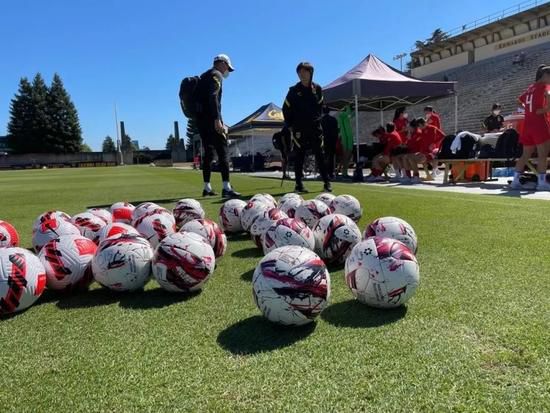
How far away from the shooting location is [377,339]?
103 inches

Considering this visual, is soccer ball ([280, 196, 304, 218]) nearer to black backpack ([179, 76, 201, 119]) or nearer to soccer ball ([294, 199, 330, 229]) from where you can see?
soccer ball ([294, 199, 330, 229])

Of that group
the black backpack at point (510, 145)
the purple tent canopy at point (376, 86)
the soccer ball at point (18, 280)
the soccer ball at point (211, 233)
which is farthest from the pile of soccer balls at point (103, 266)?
the purple tent canopy at point (376, 86)

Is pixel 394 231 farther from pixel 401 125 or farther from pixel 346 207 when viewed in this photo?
pixel 401 125

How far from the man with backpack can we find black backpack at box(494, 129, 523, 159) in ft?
24.6

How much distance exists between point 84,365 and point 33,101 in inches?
3983

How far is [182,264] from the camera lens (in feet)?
11.7

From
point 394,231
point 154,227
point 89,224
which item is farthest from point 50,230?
point 394,231

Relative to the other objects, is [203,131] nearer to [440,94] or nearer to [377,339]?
[377,339]

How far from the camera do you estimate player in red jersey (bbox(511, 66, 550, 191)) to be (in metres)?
9.62

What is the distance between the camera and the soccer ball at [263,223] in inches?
188

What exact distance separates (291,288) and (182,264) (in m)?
1.11

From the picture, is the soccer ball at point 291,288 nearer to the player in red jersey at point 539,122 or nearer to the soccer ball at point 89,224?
the soccer ball at point 89,224

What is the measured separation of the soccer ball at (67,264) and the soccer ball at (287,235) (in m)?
1.58

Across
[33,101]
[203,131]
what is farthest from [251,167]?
[33,101]
